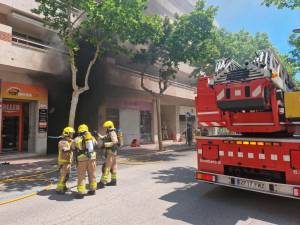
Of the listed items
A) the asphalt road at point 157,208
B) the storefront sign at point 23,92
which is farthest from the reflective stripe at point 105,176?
the storefront sign at point 23,92

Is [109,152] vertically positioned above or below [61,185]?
above

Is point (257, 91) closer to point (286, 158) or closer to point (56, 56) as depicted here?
point (286, 158)

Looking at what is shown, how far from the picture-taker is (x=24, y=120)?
1341 centimetres

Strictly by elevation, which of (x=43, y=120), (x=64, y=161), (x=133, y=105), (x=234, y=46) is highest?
(x=234, y=46)

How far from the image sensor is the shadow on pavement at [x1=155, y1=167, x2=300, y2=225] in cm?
432

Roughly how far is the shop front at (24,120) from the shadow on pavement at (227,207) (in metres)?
9.71

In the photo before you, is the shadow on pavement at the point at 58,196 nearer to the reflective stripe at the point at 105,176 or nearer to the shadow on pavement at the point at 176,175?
the reflective stripe at the point at 105,176

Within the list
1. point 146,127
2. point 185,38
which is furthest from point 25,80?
point 146,127

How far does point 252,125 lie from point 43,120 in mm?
11455

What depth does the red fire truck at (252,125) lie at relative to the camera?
4574 millimetres

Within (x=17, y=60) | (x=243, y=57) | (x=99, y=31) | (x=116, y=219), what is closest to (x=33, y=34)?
(x=17, y=60)

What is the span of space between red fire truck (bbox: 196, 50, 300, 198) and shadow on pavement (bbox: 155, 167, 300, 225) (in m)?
0.45

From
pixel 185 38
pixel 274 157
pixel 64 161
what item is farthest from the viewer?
pixel 185 38

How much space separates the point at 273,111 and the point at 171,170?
16.5 feet
